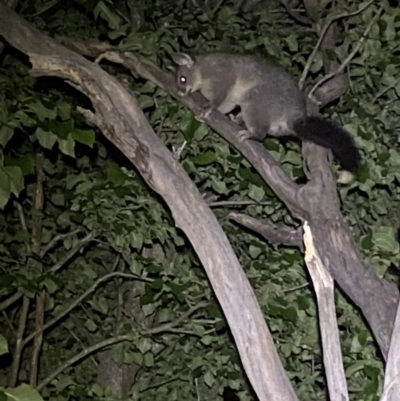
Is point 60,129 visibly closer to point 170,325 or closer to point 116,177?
point 116,177

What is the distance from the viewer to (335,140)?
8.38ft

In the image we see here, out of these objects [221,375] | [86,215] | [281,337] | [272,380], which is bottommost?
[221,375]

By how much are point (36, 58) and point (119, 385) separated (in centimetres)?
203

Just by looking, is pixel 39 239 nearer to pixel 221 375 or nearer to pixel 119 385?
pixel 119 385

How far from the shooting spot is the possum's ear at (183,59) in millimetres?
3212

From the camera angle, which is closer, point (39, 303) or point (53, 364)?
point (39, 303)

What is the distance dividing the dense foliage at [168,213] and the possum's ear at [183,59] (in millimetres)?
69

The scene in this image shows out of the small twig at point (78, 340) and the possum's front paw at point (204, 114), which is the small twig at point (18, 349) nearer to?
the small twig at point (78, 340)

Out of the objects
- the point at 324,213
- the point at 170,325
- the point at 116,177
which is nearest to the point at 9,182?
the point at 324,213

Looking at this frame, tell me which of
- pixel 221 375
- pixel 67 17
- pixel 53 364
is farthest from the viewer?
pixel 53 364

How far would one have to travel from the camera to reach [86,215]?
3010mm

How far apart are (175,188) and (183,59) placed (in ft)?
4.21

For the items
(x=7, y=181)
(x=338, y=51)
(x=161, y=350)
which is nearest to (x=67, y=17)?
(x=338, y=51)

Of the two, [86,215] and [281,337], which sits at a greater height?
[86,215]
